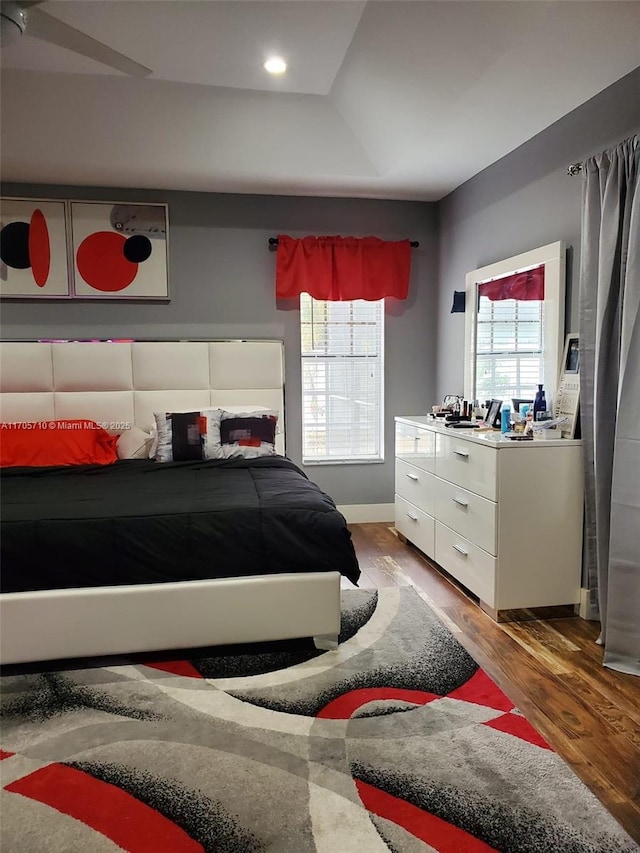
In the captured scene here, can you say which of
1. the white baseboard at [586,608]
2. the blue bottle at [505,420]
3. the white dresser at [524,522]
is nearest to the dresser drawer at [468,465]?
the white dresser at [524,522]

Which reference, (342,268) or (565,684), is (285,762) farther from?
(342,268)

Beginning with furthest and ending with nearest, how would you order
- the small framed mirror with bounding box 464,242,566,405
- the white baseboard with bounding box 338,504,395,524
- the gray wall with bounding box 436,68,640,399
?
the white baseboard with bounding box 338,504,395,524 < the small framed mirror with bounding box 464,242,566,405 < the gray wall with bounding box 436,68,640,399

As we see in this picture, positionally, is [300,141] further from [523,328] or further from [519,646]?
[519,646]

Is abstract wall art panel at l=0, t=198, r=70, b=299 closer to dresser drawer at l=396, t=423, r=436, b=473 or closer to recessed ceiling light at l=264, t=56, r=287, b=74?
recessed ceiling light at l=264, t=56, r=287, b=74

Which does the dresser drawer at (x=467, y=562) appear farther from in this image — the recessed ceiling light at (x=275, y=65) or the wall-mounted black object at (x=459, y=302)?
the recessed ceiling light at (x=275, y=65)

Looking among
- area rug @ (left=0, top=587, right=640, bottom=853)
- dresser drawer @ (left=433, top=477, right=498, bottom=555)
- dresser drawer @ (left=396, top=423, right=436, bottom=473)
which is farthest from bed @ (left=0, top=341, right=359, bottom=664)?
dresser drawer @ (left=396, top=423, right=436, bottom=473)

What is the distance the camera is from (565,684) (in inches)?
92.0

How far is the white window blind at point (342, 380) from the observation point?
4.59 metres

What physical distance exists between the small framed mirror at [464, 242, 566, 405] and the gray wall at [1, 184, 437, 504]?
654 millimetres

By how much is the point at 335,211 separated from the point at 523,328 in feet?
5.80

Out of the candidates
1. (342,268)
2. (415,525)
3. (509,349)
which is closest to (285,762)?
(415,525)

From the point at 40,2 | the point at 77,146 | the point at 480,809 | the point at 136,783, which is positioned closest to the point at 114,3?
the point at 40,2

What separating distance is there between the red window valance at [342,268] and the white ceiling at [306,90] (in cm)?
36

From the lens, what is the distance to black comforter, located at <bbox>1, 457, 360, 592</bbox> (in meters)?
2.33
